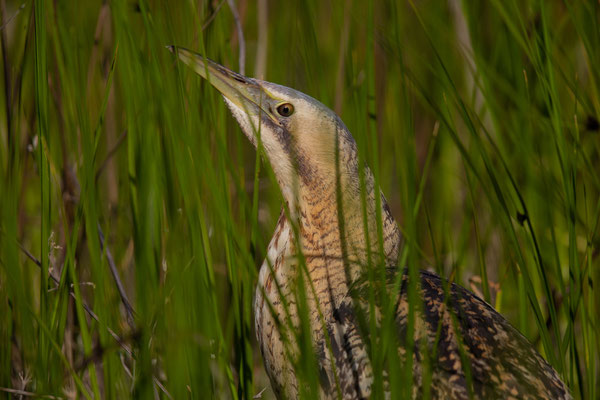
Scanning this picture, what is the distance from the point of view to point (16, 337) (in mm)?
1542

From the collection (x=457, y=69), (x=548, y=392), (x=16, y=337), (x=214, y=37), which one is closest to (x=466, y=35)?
(x=457, y=69)

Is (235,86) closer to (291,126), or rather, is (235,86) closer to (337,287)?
(291,126)

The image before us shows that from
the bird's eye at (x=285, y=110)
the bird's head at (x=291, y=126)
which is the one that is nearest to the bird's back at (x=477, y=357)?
the bird's head at (x=291, y=126)

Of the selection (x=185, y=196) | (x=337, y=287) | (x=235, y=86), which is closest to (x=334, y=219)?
(x=337, y=287)

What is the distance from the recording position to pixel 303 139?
4.76 ft

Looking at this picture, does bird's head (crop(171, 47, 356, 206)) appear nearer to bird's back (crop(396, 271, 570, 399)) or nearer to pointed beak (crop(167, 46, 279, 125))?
pointed beak (crop(167, 46, 279, 125))

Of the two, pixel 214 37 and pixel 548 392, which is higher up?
pixel 214 37

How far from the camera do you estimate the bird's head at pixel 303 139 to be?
4.69 feet

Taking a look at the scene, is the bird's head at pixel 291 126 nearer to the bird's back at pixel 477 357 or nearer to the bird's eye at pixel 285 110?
the bird's eye at pixel 285 110

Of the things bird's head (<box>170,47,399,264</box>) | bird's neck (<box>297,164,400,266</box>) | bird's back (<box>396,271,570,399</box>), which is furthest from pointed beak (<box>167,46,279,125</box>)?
bird's back (<box>396,271,570,399</box>)

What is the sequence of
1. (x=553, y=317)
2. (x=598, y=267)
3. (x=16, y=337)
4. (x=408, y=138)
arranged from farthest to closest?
(x=598, y=267) → (x=16, y=337) → (x=553, y=317) → (x=408, y=138)

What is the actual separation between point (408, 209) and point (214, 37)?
0.62 meters

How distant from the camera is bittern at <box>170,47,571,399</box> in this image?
3.86ft

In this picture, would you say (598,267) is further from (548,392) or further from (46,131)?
(46,131)
